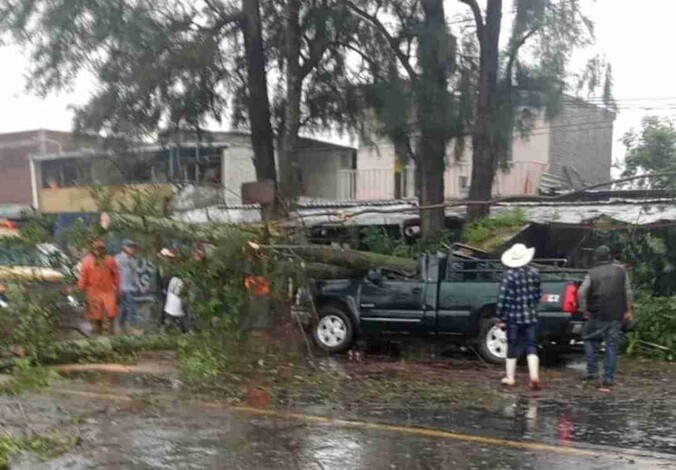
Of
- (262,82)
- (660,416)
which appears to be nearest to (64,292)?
Result: (660,416)

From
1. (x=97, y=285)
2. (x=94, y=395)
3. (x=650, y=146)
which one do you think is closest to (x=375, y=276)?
(x=97, y=285)

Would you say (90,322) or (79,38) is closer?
(90,322)

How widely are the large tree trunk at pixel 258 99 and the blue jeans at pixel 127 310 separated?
178 inches

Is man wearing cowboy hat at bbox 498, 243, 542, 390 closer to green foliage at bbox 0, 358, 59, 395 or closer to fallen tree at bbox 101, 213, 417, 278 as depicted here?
fallen tree at bbox 101, 213, 417, 278

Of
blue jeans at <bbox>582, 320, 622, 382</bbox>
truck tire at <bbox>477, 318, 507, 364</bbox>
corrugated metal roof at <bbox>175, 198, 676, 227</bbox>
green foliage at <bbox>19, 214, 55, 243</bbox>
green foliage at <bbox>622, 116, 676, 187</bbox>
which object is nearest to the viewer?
green foliage at <bbox>19, 214, 55, 243</bbox>

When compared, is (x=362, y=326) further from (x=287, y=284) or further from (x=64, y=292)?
(x=64, y=292)

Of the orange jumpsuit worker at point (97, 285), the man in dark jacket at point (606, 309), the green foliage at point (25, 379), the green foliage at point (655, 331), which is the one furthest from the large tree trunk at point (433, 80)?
the green foliage at point (25, 379)

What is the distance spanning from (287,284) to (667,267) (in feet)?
24.6

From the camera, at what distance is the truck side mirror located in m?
13.8

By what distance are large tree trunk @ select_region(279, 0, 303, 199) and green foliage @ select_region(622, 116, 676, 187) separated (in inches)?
375

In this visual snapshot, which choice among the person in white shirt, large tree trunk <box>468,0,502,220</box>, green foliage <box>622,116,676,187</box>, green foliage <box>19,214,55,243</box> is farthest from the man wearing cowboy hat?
green foliage <box>622,116,676,187</box>

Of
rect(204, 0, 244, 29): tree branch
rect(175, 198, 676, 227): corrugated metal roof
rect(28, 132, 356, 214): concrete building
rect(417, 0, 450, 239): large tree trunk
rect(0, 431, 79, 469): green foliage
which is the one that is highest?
rect(204, 0, 244, 29): tree branch

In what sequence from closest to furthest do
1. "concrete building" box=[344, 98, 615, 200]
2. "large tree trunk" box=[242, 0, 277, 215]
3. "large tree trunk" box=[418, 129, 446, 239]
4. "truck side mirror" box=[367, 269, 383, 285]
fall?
1. "truck side mirror" box=[367, 269, 383, 285]
2. "large tree trunk" box=[242, 0, 277, 215]
3. "large tree trunk" box=[418, 129, 446, 239]
4. "concrete building" box=[344, 98, 615, 200]

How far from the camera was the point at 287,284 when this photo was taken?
1116cm
